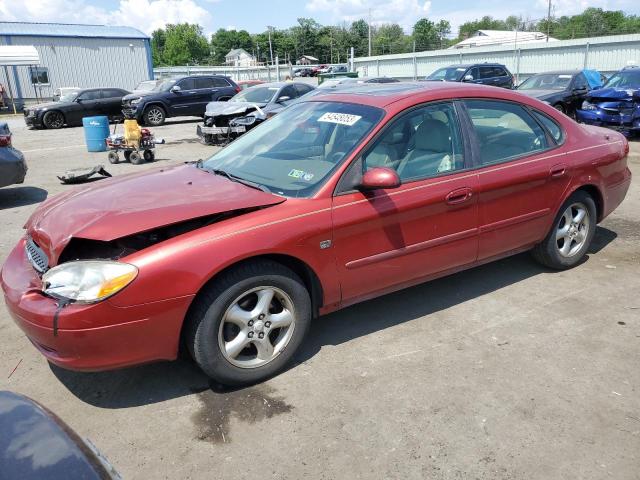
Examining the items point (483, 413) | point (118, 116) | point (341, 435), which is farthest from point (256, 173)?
point (118, 116)

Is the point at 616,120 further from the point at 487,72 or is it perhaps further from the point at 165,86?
the point at 165,86

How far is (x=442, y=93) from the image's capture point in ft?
12.5

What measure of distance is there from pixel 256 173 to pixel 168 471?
1.89 meters

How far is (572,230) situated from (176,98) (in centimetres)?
1663

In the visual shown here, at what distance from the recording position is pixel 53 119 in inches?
729

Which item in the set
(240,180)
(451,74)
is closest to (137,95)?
(451,74)

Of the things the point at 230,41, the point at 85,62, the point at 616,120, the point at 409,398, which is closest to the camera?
the point at 409,398

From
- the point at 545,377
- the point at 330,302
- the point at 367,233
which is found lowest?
the point at 545,377

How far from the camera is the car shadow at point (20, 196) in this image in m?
7.82

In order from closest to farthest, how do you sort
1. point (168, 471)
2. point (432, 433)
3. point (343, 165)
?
1. point (168, 471)
2. point (432, 433)
3. point (343, 165)

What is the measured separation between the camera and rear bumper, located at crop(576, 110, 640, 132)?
11.4 meters

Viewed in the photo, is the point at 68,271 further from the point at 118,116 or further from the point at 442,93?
the point at 118,116

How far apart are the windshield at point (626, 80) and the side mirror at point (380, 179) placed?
11411mm

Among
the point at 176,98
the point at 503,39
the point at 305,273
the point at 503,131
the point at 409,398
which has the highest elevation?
the point at 503,39
